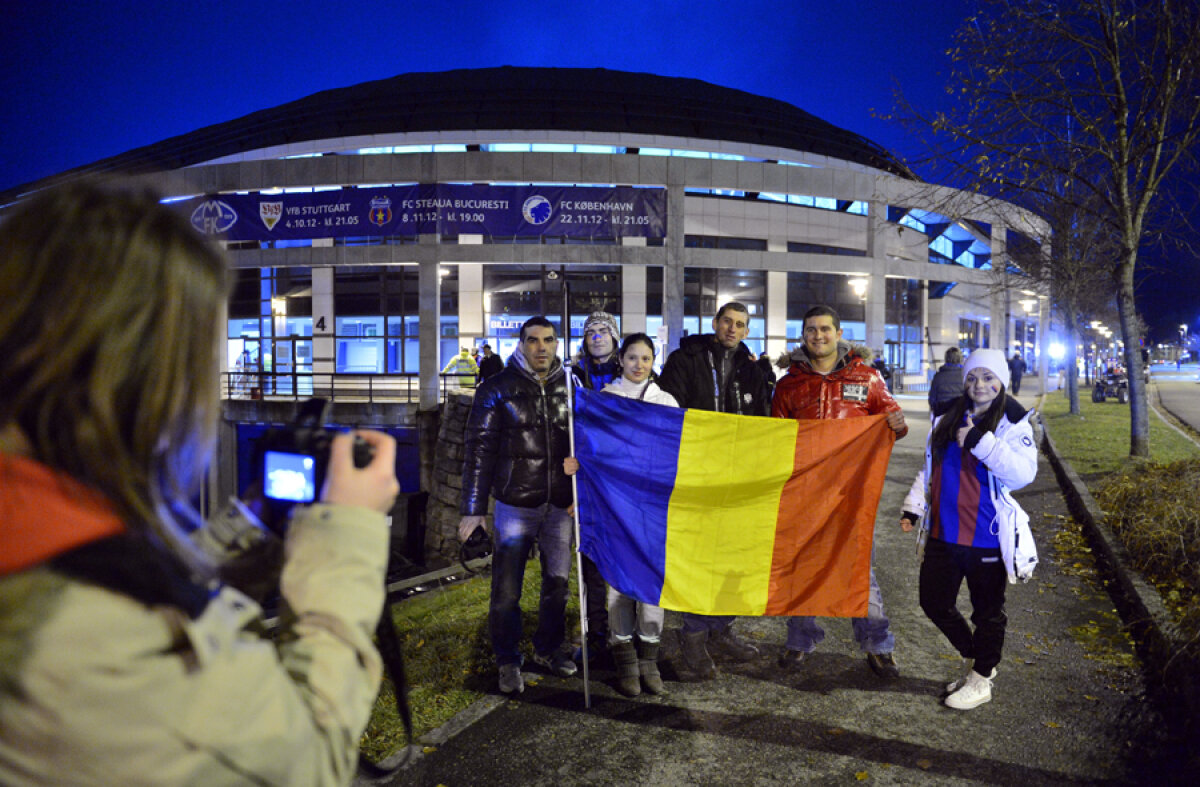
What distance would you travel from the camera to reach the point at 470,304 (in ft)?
102

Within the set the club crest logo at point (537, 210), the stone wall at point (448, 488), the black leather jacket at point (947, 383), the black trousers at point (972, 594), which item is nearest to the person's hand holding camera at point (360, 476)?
the black trousers at point (972, 594)

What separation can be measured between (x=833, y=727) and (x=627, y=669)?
4.22 ft

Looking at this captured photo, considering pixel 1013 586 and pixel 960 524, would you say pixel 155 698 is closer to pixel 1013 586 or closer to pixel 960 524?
pixel 960 524

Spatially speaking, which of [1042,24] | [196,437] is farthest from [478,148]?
[196,437]

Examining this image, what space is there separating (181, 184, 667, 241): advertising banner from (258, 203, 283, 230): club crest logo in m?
0.70

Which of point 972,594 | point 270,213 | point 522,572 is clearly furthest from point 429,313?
point 972,594

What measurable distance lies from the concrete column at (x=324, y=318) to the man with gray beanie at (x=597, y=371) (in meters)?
29.1

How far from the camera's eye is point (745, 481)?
470 cm

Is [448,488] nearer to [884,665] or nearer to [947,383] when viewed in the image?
[947,383]

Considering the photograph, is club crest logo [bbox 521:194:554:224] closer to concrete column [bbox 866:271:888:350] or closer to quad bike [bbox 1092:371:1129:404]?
concrete column [bbox 866:271:888:350]

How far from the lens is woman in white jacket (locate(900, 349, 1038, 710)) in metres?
4.14

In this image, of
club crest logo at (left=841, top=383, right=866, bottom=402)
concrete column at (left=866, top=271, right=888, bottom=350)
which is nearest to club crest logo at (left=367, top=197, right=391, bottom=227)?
concrete column at (left=866, top=271, right=888, bottom=350)

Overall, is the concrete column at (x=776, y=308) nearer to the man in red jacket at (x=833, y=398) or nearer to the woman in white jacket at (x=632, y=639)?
the man in red jacket at (x=833, y=398)

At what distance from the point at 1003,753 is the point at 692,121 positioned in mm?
35298
